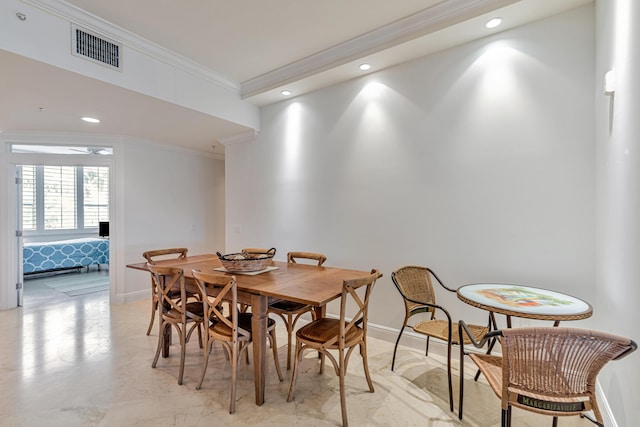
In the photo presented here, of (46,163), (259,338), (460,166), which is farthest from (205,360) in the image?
(46,163)

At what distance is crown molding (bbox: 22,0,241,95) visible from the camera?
221 centimetres

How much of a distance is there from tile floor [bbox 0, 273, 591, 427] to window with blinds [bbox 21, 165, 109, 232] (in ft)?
16.6

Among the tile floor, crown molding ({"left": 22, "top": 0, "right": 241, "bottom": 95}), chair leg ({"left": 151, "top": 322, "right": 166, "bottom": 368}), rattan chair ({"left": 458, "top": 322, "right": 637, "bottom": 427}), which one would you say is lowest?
the tile floor

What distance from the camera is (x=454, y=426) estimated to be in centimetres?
177

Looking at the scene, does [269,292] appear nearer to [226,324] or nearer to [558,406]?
[226,324]

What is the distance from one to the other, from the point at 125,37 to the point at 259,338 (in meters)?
2.82

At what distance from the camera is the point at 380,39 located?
269 cm

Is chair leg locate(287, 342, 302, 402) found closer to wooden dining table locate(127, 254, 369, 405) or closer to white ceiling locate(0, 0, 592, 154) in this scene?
wooden dining table locate(127, 254, 369, 405)

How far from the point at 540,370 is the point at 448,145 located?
6.28 ft

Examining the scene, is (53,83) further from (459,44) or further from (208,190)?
(459,44)

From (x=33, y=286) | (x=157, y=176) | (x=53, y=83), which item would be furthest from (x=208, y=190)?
(x=33, y=286)

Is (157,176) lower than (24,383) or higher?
higher

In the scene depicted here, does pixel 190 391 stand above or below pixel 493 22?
below

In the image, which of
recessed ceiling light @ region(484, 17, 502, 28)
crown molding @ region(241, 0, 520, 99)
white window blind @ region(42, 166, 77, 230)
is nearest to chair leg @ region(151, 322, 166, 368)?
crown molding @ region(241, 0, 520, 99)
